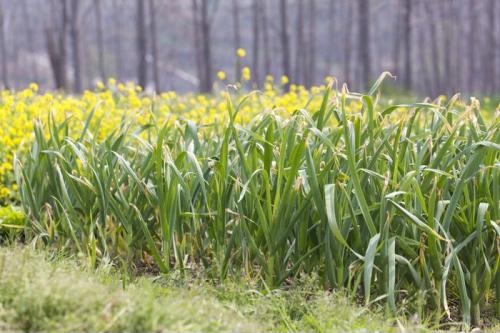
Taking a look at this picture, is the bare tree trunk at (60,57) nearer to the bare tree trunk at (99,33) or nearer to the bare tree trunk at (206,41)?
the bare tree trunk at (206,41)

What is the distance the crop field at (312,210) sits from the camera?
3100 millimetres

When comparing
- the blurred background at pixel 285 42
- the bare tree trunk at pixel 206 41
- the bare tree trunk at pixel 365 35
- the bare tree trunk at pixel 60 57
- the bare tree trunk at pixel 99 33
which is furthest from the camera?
the bare tree trunk at pixel 99 33

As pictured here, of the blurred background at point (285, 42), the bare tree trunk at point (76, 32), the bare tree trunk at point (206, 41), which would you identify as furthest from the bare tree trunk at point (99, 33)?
the bare tree trunk at point (206, 41)

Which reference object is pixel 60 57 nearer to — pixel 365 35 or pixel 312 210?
pixel 365 35

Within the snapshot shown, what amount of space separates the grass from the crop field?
0.20 m

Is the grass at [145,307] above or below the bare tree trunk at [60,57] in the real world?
below

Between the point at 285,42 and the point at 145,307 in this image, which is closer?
the point at 145,307

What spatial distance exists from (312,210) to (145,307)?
1.29m

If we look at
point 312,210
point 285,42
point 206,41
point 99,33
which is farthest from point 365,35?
point 99,33

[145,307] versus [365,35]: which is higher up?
[365,35]

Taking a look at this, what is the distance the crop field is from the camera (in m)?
3.10

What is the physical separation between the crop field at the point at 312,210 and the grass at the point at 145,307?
8.1 inches

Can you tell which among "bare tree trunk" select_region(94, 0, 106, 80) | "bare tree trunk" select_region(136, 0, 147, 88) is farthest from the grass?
"bare tree trunk" select_region(94, 0, 106, 80)

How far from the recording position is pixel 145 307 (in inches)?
87.8
